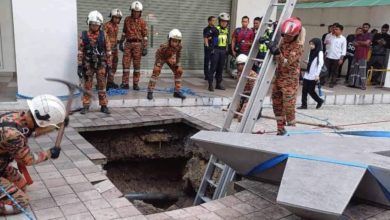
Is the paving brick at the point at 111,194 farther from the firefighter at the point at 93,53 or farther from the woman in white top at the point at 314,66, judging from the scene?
the woman in white top at the point at 314,66

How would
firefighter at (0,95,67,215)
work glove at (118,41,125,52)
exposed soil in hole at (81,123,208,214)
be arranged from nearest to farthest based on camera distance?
1. firefighter at (0,95,67,215)
2. exposed soil in hole at (81,123,208,214)
3. work glove at (118,41,125,52)

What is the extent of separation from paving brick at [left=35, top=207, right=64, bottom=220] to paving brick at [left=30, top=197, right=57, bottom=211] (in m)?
0.06

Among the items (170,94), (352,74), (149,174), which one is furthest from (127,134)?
(352,74)

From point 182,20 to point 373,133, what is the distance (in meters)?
6.74

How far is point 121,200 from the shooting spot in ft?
11.9

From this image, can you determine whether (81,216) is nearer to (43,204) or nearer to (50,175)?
(43,204)

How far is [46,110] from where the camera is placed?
3.17 meters

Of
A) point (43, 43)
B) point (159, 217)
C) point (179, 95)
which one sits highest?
point (43, 43)

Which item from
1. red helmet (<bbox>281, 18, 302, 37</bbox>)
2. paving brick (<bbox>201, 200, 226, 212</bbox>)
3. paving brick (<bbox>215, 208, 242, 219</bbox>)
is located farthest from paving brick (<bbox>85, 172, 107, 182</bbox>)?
red helmet (<bbox>281, 18, 302, 37</bbox>)

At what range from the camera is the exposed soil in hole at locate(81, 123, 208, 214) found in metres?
6.21

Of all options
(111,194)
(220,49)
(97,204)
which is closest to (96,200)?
(97,204)

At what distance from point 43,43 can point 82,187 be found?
323 cm

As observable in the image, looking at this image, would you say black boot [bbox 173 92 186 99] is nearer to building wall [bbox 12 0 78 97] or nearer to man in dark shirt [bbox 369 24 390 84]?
building wall [bbox 12 0 78 97]

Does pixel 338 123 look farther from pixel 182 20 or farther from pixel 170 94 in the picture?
pixel 182 20
